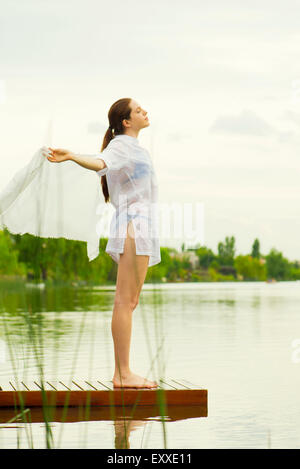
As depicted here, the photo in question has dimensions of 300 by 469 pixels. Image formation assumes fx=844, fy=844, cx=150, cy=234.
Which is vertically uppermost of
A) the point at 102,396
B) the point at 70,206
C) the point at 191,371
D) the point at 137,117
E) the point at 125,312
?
the point at 137,117

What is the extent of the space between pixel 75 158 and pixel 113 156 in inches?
18.2

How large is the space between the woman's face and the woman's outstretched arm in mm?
520

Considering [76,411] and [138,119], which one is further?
[138,119]

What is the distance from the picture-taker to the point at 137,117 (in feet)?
16.9

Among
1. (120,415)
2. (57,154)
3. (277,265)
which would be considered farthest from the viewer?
(277,265)

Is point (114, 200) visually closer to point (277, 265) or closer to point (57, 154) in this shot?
point (57, 154)

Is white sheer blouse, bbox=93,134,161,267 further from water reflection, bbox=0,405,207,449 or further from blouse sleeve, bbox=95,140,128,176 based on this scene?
water reflection, bbox=0,405,207,449

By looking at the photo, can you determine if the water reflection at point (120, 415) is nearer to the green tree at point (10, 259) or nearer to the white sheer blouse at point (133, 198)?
the white sheer blouse at point (133, 198)

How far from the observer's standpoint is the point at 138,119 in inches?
203

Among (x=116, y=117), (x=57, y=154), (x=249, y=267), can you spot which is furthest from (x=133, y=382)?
(x=249, y=267)

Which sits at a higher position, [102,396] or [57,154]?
[57,154]

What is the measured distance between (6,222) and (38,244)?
2182 millimetres
